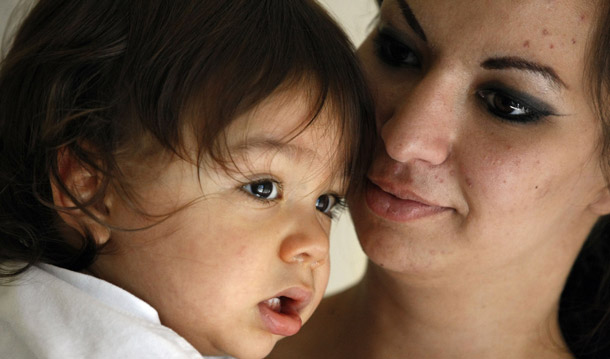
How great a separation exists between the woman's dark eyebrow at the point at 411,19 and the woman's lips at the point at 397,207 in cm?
30

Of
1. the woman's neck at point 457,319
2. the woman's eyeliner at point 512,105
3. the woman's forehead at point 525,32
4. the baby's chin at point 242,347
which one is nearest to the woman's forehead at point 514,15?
the woman's forehead at point 525,32

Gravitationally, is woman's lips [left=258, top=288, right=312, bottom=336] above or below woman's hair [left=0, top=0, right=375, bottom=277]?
below

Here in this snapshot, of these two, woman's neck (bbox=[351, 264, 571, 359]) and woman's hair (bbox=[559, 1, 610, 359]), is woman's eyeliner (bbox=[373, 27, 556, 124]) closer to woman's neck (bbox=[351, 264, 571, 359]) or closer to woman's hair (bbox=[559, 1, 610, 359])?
woman's neck (bbox=[351, 264, 571, 359])

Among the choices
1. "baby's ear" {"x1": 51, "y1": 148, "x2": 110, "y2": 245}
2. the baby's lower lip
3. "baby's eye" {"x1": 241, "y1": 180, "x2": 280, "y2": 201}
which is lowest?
the baby's lower lip

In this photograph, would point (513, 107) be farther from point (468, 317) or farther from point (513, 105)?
point (468, 317)

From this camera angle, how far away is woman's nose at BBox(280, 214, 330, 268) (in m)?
1.32

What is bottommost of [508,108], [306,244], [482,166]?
[306,244]

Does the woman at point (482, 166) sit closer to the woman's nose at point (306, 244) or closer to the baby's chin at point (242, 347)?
the woman's nose at point (306, 244)

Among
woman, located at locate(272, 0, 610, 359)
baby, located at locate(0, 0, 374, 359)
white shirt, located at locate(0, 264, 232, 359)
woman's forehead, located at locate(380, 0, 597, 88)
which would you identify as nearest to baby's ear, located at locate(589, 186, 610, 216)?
woman, located at locate(272, 0, 610, 359)

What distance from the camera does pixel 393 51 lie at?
63.0 inches

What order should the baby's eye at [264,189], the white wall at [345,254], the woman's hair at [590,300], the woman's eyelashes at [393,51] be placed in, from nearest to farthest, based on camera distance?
the baby's eye at [264,189]
the woman's eyelashes at [393,51]
the woman's hair at [590,300]
the white wall at [345,254]

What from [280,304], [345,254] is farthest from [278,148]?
[345,254]

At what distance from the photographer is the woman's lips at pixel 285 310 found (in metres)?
1.35

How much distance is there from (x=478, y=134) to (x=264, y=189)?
1.35ft
